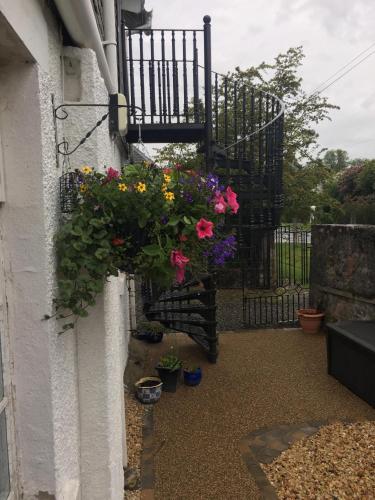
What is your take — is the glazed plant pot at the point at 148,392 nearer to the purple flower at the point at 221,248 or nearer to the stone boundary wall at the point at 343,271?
the purple flower at the point at 221,248

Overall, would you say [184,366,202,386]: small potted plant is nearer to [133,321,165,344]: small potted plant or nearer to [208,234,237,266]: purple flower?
[133,321,165,344]: small potted plant

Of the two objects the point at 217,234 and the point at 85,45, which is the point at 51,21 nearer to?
the point at 85,45

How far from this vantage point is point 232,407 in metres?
3.88

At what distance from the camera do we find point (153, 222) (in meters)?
1.52

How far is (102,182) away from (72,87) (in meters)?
0.53

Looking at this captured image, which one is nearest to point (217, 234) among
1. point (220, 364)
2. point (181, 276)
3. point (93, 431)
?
point (181, 276)

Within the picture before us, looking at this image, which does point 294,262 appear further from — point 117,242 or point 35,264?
point 35,264

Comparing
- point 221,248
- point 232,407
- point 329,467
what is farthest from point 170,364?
point 221,248

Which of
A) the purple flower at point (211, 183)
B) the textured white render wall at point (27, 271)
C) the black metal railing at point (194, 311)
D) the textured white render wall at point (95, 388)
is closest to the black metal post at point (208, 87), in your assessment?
the black metal railing at point (194, 311)

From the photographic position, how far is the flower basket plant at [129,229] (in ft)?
4.78

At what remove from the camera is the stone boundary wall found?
215 inches

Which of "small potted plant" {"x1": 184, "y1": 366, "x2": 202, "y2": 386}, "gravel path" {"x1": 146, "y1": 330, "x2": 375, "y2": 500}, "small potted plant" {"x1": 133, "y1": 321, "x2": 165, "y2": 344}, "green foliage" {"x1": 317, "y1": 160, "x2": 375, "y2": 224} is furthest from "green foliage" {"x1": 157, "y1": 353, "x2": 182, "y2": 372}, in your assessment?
"green foliage" {"x1": 317, "y1": 160, "x2": 375, "y2": 224}

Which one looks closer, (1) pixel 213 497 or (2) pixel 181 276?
(2) pixel 181 276

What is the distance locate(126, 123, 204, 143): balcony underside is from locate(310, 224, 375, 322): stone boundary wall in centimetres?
272
